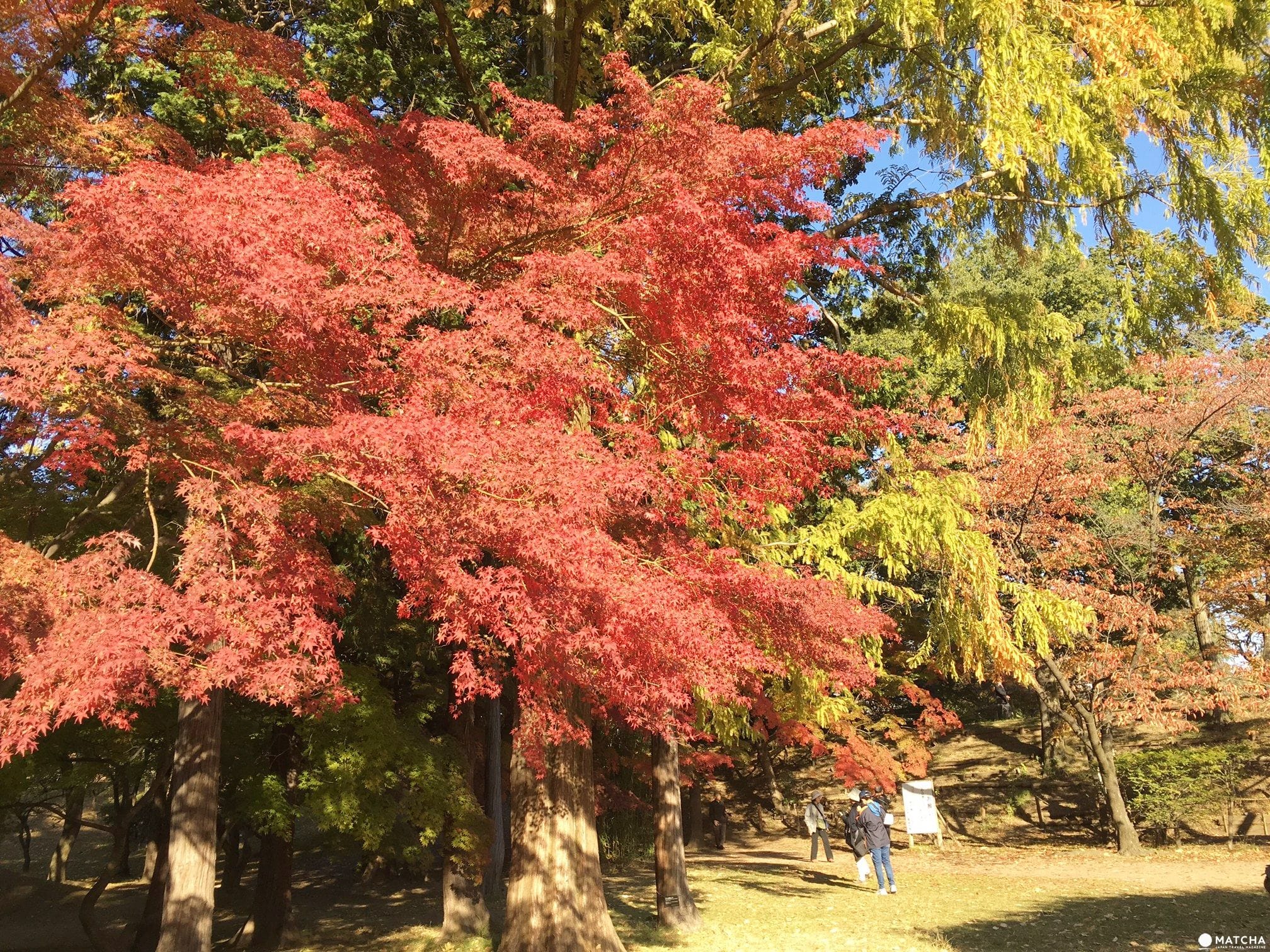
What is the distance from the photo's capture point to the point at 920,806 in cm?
1855

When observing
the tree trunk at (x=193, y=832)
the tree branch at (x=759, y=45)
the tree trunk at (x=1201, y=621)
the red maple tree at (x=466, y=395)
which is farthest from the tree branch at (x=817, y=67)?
the tree trunk at (x=1201, y=621)

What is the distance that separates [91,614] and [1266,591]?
21572 millimetres

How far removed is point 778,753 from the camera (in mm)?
27375

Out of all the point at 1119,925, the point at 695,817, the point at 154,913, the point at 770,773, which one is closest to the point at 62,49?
the point at 154,913

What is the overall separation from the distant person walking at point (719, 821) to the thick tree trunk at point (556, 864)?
16.5 meters

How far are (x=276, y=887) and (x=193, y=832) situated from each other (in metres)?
5.41

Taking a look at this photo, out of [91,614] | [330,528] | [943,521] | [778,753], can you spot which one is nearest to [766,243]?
[943,521]

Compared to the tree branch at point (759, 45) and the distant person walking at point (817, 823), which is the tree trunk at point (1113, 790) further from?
the tree branch at point (759, 45)

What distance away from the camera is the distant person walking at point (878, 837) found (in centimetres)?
1300

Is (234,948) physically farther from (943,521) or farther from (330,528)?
(943,521)

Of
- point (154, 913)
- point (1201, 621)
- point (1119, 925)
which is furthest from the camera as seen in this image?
point (1201, 621)

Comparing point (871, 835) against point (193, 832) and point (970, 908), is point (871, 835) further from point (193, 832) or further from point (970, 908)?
point (193, 832)

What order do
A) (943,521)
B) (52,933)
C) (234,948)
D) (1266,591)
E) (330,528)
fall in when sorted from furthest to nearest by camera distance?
(1266,591)
(52,933)
(234,948)
(943,521)
(330,528)

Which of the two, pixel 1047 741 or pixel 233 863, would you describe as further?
pixel 1047 741
